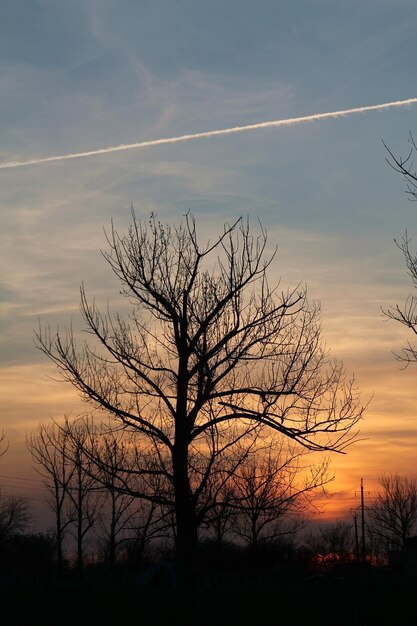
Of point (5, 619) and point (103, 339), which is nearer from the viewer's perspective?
point (5, 619)

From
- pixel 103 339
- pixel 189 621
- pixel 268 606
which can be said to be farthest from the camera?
pixel 103 339

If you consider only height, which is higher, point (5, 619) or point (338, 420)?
point (338, 420)

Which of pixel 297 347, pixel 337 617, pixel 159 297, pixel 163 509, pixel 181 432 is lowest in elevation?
pixel 337 617

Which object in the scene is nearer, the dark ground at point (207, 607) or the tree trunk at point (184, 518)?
the dark ground at point (207, 607)

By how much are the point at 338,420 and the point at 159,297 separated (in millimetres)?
4696

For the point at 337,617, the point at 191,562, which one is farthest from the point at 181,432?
the point at 337,617

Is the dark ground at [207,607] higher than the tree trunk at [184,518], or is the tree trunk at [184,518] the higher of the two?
the tree trunk at [184,518]

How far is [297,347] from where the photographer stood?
1827cm

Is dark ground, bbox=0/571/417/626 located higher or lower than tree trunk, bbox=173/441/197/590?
lower

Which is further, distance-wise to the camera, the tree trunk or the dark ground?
the tree trunk

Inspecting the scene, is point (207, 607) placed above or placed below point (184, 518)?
below

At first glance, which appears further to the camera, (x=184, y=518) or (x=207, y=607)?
(x=184, y=518)

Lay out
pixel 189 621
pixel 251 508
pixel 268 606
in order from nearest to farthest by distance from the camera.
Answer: pixel 189 621, pixel 268 606, pixel 251 508

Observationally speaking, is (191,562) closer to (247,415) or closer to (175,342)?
(247,415)
